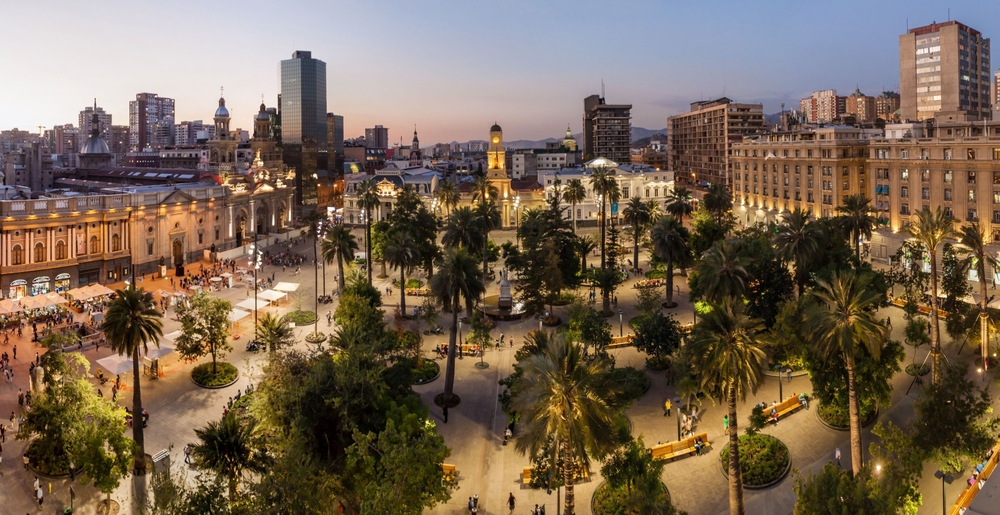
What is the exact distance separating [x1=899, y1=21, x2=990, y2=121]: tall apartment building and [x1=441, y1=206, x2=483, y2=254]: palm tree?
9783 centimetres

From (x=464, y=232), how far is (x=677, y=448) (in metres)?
32.6

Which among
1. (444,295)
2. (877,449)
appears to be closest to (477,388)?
(444,295)

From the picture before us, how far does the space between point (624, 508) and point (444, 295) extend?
721 inches

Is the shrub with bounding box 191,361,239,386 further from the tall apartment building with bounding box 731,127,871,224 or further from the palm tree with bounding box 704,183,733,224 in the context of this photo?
the tall apartment building with bounding box 731,127,871,224

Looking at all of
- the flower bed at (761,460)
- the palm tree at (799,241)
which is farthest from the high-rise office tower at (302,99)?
the flower bed at (761,460)

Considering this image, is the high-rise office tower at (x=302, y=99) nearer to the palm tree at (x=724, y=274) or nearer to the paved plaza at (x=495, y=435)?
the paved plaza at (x=495, y=435)

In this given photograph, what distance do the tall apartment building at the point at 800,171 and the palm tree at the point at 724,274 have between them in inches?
2003

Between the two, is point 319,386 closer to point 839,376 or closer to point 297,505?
point 297,505

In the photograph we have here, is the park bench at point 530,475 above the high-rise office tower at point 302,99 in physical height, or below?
below

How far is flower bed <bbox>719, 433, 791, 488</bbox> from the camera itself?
2958cm

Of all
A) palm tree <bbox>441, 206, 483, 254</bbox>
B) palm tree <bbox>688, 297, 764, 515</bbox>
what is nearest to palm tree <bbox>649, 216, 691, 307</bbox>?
palm tree <bbox>441, 206, 483, 254</bbox>

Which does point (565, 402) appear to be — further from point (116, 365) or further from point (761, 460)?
point (116, 365)

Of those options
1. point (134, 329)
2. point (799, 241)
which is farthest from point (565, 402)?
point (799, 241)

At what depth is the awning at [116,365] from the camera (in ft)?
126
